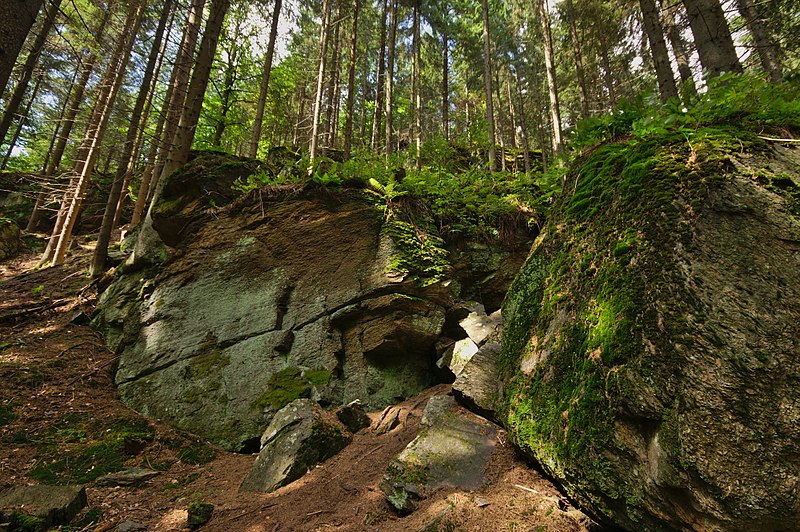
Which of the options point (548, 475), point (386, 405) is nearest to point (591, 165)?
point (548, 475)

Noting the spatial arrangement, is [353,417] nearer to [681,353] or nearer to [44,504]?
[44,504]

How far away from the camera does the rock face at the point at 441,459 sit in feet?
11.4

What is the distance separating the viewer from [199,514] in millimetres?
3938

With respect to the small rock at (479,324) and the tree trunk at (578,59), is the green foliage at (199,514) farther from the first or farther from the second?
the tree trunk at (578,59)

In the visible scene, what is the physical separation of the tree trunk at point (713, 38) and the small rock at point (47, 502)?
10318mm

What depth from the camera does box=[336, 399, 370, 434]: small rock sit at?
5.48 m

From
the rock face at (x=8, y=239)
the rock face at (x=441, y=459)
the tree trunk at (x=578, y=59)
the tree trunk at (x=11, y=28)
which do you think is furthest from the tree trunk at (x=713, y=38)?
the rock face at (x=8, y=239)

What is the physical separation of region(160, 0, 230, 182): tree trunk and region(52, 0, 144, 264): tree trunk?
605cm

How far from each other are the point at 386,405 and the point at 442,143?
8.66 m

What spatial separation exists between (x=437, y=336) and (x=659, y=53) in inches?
368

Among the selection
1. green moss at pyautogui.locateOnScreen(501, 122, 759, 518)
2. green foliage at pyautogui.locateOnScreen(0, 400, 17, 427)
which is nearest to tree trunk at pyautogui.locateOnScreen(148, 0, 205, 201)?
green foliage at pyautogui.locateOnScreen(0, 400, 17, 427)

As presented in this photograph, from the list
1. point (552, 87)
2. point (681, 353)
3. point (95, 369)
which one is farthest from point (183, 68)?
point (552, 87)


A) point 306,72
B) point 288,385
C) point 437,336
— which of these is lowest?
point 288,385

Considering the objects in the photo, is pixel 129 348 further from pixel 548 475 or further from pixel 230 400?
pixel 548 475
